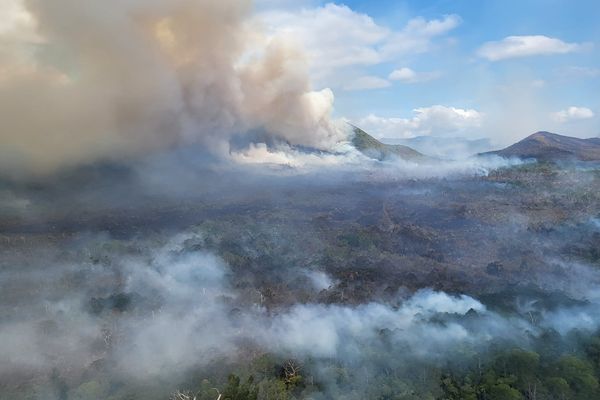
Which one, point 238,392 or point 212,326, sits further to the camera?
point 212,326

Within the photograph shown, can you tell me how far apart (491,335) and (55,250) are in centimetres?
10742

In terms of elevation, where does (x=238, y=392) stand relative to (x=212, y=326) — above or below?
above

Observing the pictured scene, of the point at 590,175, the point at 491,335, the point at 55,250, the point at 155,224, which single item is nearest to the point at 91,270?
the point at 55,250

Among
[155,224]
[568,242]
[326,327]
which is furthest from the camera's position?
[155,224]

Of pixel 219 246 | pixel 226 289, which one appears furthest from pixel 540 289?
pixel 219 246

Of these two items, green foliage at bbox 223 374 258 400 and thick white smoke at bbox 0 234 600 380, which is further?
thick white smoke at bbox 0 234 600 380

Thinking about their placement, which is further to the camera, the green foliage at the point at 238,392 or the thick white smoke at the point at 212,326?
the thick white smoke at the point at 212,326

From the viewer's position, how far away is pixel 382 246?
110 meters

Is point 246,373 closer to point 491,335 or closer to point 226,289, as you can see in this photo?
point 491,335

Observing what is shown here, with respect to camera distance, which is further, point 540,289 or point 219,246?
point 219,246

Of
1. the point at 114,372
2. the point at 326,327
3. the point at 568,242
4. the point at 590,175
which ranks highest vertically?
the point at 590,175

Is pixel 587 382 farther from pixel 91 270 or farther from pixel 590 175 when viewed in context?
pixel 590 175

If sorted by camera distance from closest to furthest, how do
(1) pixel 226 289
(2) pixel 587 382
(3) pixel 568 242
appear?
(2) pixel 587 382
(1) pixel 226 289
(3) pixel 568 242

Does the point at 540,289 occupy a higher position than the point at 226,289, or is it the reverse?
the point at 540,289
